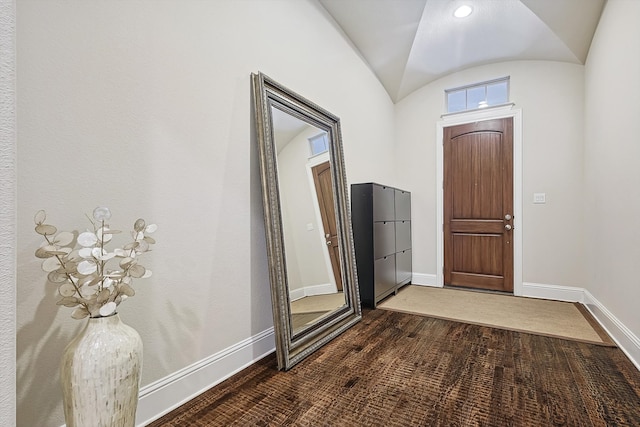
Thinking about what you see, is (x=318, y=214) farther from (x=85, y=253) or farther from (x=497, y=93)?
(x=497, y=93)

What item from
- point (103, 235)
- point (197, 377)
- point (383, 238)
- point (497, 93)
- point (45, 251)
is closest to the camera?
point (45, 251)

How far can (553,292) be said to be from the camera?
3582mm

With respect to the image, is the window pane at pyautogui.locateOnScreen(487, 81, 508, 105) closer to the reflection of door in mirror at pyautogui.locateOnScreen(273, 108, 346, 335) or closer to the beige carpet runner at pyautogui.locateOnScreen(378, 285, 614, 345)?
the beige carpet runner at pyautogui.locateOnScreen(378, 285, 614, 345)

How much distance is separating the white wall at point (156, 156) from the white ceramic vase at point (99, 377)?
226mm

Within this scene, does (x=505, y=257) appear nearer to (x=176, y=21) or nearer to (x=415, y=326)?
(x=415, y=326)

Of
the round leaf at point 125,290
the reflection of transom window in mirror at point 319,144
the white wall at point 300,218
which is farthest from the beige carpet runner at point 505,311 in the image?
the round leaf at point 125,290

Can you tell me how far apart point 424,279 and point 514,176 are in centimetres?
173

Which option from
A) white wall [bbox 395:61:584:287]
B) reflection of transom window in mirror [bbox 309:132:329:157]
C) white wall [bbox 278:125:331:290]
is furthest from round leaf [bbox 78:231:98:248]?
white wall [bbox 395:61:584:287]

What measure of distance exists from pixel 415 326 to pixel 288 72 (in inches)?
91.3

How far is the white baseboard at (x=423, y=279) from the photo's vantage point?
423 cm

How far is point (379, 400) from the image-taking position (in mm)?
1554

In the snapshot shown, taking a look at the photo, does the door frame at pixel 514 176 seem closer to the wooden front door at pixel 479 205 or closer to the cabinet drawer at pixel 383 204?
the wooden front door at pixel 479 205

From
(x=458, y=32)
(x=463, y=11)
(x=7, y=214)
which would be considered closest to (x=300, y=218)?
(x=7, y=214)

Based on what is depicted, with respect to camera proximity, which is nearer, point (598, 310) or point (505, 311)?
point (598, 310)
